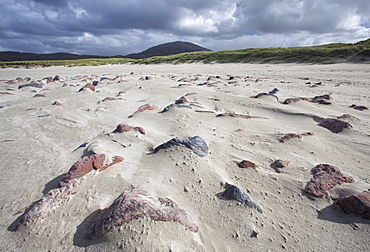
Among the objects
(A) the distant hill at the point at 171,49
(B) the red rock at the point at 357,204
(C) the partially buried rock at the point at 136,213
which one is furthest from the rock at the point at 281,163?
(A) the distant hill at the point at 171,49

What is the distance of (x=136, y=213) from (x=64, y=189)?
634mm

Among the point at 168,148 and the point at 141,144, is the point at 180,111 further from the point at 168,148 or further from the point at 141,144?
the point at 168,148

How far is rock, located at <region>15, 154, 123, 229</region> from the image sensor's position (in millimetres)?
1156

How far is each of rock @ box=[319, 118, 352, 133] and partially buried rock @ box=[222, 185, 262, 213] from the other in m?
1.84

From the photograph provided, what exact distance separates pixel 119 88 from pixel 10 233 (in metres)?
4.97

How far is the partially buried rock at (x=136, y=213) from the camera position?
39.7 inches

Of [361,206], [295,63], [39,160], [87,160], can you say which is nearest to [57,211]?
[87,160]

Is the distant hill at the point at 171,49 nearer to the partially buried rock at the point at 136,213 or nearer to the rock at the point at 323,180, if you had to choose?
the rock at the point at 323,180

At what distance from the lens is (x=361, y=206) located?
115cm

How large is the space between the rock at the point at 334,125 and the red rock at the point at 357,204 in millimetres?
1373

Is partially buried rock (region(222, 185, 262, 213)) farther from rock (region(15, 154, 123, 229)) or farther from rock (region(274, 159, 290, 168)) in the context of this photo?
rock (region(15, 154, 123, 229))

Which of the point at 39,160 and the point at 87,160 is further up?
the point at 87,160

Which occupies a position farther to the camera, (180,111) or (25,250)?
(180,111)

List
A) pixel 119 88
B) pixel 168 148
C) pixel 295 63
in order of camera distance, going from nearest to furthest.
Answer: pixel 168 148, pixel 119 88, pixel 295 63
